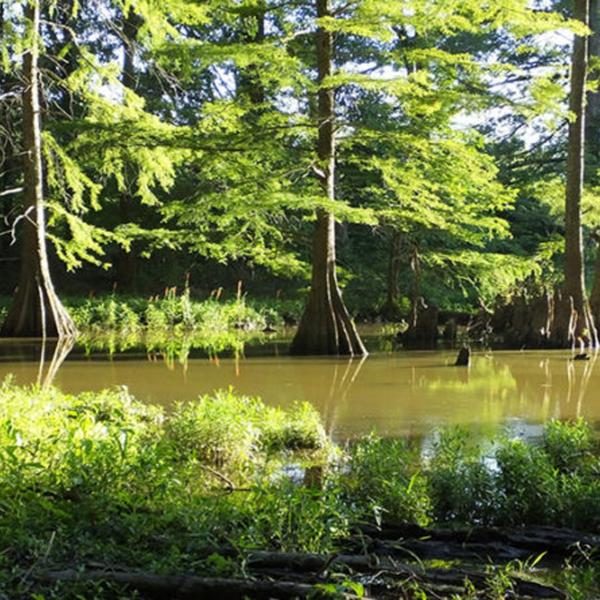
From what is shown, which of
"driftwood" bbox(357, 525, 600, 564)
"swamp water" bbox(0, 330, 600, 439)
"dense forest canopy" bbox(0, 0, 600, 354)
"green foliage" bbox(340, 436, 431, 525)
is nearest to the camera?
"driftwood" bbox(357, 525, 600, 564)

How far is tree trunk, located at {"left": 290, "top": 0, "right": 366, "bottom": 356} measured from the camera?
16031 millimetres

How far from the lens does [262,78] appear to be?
15.0m

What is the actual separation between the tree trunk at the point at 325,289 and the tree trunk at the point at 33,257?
231 inches

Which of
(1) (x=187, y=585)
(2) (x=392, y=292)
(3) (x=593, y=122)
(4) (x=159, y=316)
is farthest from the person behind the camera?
(3) (x=593, y=122)

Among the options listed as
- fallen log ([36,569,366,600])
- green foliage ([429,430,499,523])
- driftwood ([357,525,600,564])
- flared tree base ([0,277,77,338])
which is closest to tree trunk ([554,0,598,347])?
flared tree base ([0,277,77,338])

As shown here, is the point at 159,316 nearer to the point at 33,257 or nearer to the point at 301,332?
the point at 33,257

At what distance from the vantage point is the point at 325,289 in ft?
53.3

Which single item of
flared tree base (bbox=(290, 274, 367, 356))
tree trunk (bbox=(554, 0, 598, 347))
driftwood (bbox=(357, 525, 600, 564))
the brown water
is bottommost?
driftwood (bbox=(357, 525, 600, 564))

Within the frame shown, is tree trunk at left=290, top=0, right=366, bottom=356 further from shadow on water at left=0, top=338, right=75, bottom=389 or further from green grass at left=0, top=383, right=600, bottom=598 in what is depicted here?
green grass at left=0, top=383, right=600, bottom=598

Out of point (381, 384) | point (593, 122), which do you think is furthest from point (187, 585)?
point (593, 122)

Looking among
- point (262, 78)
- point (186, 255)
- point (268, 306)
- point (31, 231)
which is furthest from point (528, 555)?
point (186, 255)

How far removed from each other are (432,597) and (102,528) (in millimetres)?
1626

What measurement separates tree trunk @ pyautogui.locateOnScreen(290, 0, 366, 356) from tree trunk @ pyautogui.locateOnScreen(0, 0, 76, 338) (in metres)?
5.86

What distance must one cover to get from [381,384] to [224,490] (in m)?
6.45
